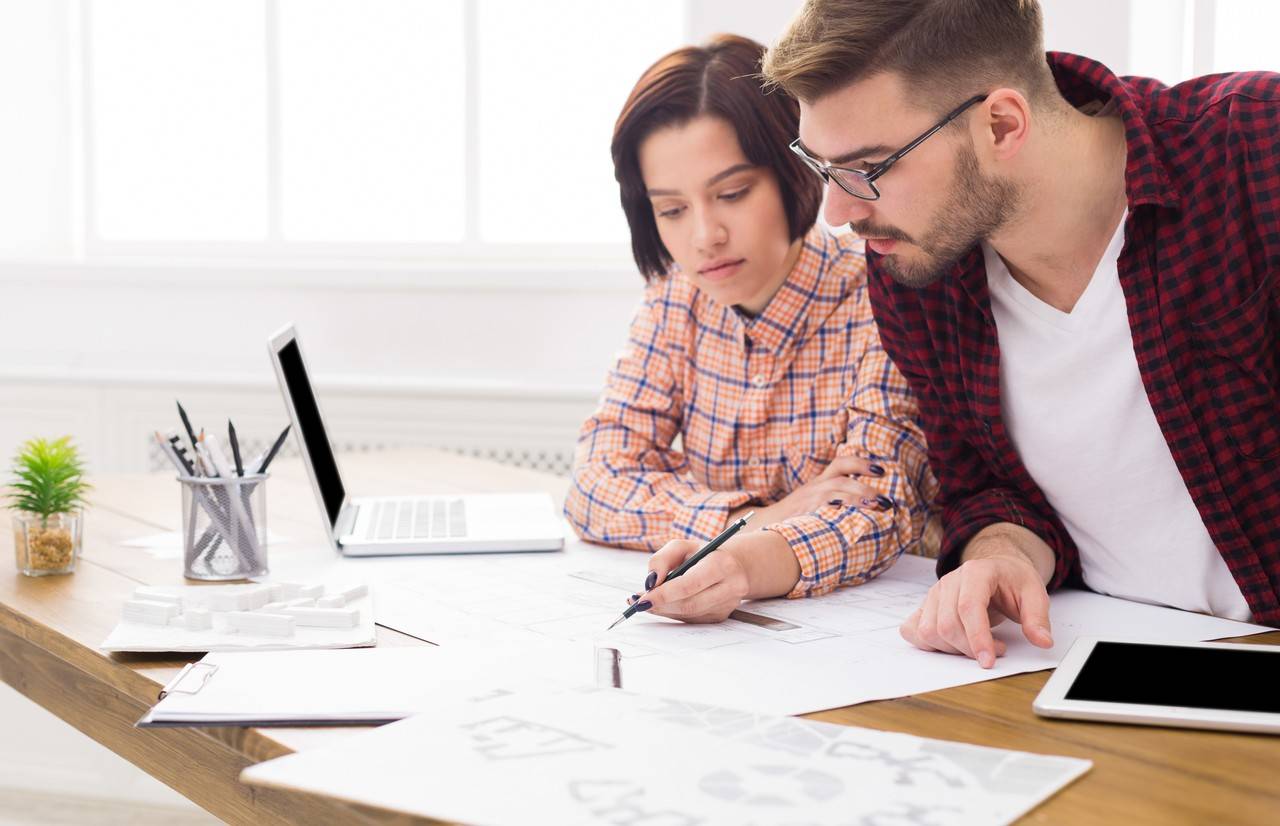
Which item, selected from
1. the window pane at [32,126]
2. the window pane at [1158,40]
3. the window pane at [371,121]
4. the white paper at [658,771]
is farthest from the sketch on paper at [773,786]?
the window pane at [32,126]

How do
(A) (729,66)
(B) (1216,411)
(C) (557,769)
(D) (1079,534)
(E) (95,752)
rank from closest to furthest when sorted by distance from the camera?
(C) (557,769), (B) (1216,411), (D) (1079,534), (A) (729,66), (E) (95,752)

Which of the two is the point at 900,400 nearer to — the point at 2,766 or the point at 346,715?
the point at 346,715

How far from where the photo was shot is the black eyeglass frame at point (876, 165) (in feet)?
4.20

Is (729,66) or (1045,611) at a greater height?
(729,66)

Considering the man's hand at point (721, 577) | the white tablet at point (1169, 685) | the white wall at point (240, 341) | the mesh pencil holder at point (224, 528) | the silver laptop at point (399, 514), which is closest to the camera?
the white tablet at point (1169, 685)

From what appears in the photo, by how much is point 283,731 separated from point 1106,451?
2.79 feet

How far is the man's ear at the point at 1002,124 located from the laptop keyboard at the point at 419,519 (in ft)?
2.45

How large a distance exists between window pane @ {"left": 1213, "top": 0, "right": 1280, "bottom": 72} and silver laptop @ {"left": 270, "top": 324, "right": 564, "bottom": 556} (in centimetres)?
154

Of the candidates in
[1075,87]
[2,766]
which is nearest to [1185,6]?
[1075,87]

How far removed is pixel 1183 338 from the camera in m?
1.24

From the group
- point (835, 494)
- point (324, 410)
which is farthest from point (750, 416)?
point (324, 410)

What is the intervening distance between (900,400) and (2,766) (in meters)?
2.28

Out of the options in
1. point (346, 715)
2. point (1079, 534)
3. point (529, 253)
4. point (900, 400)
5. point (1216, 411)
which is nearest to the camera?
point (346, 715)

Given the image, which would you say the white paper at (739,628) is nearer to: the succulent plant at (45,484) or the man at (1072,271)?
the man at (1072,271)
